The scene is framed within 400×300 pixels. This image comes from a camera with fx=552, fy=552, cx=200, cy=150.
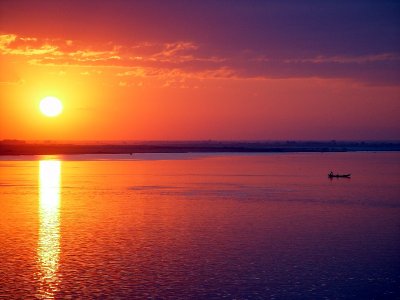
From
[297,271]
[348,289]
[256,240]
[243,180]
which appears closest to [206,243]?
[256,240]

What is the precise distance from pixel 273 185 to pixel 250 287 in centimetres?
3371

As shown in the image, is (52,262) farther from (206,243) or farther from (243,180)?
(243,180)

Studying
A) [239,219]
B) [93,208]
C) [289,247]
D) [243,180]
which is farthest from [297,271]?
[243,180]

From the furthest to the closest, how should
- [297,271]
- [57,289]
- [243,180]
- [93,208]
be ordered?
[243,180], [93,208], [297,271], [57,289]

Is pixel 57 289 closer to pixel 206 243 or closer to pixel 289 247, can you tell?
pixel 206 243

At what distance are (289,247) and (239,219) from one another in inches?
295

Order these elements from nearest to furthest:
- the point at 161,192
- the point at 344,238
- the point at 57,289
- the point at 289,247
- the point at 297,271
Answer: the point at 57,289 < the point at 297,271 < the point at 289,247 < the point at 344,238 < the point at 161,192

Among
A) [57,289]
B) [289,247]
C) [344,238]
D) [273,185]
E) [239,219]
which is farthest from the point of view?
[273,185]

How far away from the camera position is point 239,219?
3212cm

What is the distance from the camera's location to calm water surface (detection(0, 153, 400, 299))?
18.8 m

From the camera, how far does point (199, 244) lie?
25.2m

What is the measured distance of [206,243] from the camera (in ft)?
83.3

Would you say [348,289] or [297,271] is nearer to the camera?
[348,289]

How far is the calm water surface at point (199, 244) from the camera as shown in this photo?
739 inches
